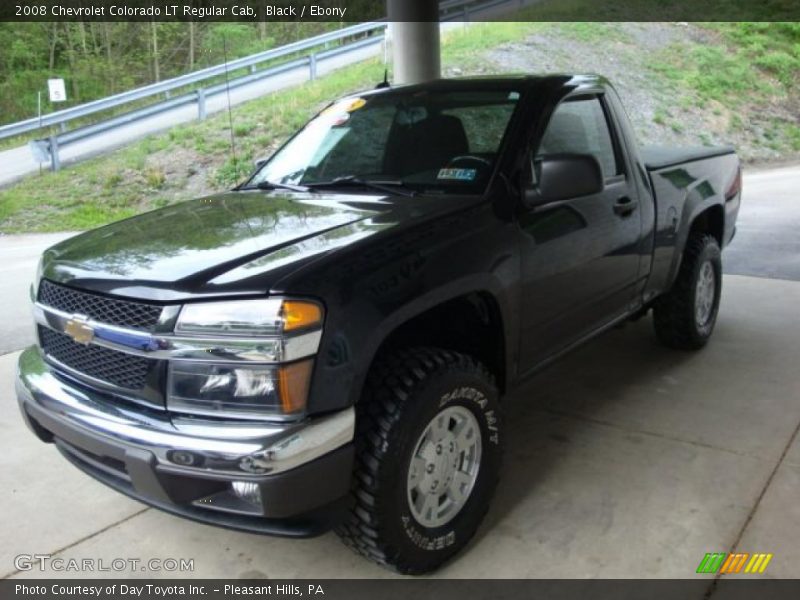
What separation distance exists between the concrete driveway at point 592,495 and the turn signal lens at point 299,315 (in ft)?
3.50

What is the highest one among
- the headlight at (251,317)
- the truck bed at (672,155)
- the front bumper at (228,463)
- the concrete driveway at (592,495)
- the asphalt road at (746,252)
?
the truck bed at (672,155)

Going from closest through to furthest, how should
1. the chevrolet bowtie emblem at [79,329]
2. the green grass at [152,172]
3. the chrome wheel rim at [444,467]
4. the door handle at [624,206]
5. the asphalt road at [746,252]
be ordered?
the chevrolet bowtie emblem at [79,329], the chrome wheel rim at [444,467], the door handle at [624,206], the asphalt road at [746,252], the green grass at [152,172]

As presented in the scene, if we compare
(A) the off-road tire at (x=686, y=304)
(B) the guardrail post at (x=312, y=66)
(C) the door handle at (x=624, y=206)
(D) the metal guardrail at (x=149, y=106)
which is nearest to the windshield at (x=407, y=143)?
(C) the door handle at (x=624, y=206)

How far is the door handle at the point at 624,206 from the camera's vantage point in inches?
145

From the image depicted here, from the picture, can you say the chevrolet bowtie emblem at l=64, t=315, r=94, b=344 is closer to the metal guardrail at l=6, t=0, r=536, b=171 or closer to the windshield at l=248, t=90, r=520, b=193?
the windshield at l=248, t=90, r=520, b=193


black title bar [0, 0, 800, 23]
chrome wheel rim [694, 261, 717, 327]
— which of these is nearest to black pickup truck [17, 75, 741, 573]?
chrome wheel rim [694, 261, 717, 327]

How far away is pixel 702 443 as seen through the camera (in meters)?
3.58

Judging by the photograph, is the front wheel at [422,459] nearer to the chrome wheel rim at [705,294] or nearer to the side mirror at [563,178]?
the side mirror at [563,178]

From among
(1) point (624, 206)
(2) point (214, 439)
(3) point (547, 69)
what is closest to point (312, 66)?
(3) point (547, 69)

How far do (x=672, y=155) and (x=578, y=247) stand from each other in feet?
5.85

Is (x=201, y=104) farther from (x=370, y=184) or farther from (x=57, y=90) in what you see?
(x=370, y=184)

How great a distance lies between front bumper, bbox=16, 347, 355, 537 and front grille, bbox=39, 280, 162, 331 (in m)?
0.28

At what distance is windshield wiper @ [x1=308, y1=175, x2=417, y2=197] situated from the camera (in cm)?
317

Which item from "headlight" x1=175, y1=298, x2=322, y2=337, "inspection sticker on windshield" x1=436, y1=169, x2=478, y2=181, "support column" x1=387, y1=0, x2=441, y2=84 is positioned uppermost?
"support column" x1=387, y1=0, x2=441, y2=84
